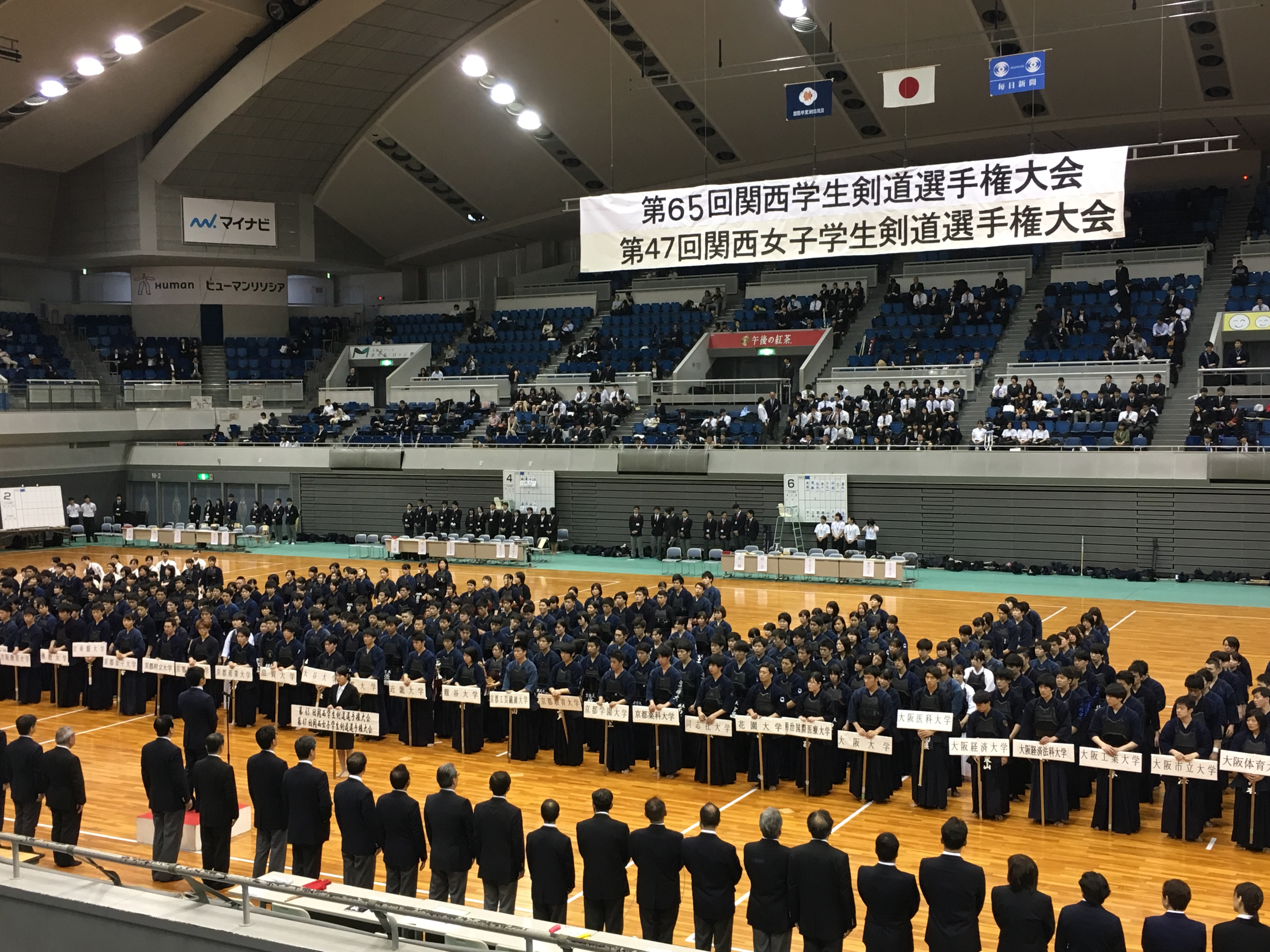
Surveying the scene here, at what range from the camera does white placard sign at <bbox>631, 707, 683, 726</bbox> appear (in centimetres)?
1350

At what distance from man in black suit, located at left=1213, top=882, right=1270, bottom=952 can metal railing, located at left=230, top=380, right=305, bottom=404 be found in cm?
4326

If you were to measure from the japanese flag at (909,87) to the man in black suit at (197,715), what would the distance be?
1432 cm

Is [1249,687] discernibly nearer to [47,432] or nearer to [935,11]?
[935,11]

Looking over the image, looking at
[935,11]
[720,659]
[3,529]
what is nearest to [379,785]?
[720,659]

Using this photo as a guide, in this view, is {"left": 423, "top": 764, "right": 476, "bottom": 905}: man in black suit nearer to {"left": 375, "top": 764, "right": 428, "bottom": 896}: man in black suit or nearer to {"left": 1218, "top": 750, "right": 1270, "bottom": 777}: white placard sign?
{"left": 375, "top": 764, "right": 428, "bottom": 896}: man in black suit

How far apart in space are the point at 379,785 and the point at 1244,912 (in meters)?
9.43

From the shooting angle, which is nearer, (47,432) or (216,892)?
(216,892)

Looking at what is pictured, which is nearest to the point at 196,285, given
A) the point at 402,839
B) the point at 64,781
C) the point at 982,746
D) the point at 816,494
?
the point at 816,494

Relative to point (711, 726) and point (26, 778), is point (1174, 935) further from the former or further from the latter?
point (26, 778)

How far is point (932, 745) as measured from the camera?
1255 centimetres

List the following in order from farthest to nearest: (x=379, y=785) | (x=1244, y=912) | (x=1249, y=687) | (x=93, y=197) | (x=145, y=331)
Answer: (x=145, y=331) < (x=93, y=197) < (x=1249, y=687) < (x=379, y=785) < (x=1244, y=912)

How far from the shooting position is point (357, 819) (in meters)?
9.48

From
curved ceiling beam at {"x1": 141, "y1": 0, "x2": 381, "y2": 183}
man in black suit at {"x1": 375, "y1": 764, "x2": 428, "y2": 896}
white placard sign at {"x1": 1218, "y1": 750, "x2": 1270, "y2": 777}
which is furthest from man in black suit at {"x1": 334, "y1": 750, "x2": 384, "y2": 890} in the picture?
curved ceiling beam at {"x1": 141, "y1": 0, "x2": 381, "y2": 183}

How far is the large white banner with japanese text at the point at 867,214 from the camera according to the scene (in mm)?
14484
